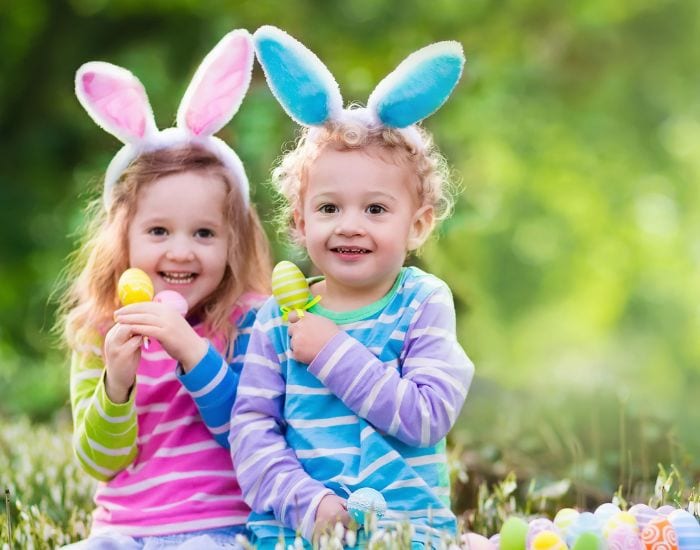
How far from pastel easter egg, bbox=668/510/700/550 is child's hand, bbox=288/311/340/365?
3.43 ft

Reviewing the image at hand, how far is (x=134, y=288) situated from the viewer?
Answer: 351cm

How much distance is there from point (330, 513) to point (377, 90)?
1228 mm

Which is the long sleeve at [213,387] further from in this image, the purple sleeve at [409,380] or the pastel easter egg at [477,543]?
the pastel easter egg at [477,543]

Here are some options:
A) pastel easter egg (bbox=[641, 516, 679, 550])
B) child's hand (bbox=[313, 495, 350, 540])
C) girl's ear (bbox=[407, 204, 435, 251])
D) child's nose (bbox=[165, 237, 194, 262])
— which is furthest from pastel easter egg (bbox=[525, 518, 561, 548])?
child's nose (bbox=[165, 237, 194, 262])

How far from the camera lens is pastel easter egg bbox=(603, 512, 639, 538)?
9.86 feet

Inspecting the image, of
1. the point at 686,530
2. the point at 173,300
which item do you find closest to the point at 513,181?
the point at 173,300

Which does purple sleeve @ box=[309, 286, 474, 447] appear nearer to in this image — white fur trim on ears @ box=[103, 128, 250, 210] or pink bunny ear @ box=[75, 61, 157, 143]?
white fur trim on ears @ box=[103, 128, 250, 210]

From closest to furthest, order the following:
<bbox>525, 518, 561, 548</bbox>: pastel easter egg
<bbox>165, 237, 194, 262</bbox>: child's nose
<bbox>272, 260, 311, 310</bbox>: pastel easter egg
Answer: <bbox>525, 518, 561, 548</bbox>: pastel easter egg → <bbox>272, 260, 311, 310</bbox>: pastel easter egg → <bbox>165, 237, 194, 262</bbox>: child's nose

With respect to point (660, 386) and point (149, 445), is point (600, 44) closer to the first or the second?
point (660, 386)

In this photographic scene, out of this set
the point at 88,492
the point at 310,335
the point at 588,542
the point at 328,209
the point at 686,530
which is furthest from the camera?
the point at 88,492

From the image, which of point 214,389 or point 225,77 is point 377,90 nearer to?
point 225,77

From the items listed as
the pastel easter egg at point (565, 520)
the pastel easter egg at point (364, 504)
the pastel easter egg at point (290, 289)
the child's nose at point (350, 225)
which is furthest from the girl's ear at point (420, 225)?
the pastel easter egg at point (565, 520)

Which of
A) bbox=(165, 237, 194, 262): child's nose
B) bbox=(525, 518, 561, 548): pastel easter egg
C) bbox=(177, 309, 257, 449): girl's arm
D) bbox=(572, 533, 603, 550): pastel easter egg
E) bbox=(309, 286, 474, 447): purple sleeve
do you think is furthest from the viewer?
bbox=(165, 237, 194, 262): child's nose

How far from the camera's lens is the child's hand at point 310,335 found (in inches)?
127
